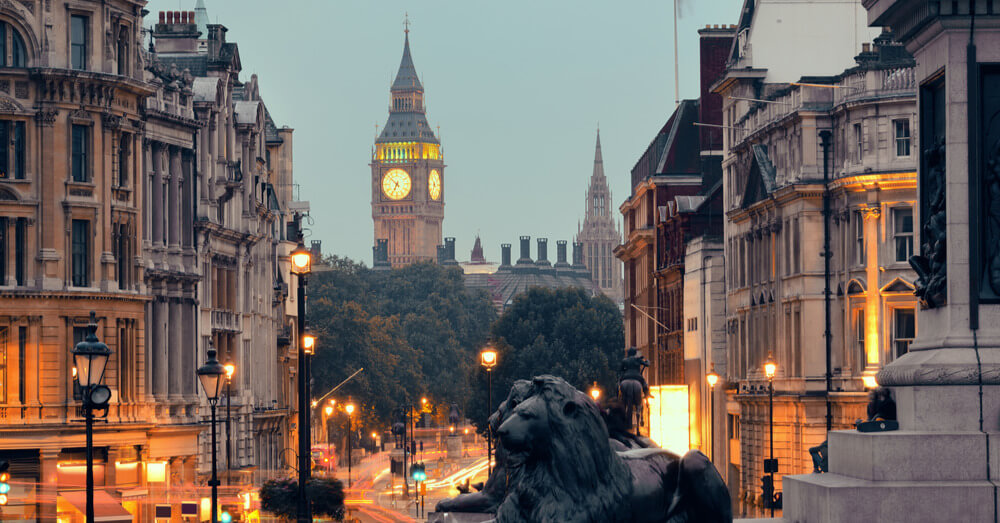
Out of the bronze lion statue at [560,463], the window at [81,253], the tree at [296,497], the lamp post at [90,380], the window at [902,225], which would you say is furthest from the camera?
the window at [902,225]

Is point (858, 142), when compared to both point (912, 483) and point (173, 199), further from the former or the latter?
point (912, 483)

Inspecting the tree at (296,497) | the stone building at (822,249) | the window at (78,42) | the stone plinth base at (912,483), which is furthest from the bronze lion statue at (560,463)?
the stone building at (822,249)

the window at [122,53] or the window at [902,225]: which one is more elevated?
the window at [122,53]

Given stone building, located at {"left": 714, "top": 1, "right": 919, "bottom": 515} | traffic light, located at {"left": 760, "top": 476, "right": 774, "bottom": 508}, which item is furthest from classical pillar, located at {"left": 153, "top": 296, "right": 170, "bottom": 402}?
stone building, located at {"left": 714, "top": 1, "right": 919, "bottom": 515}

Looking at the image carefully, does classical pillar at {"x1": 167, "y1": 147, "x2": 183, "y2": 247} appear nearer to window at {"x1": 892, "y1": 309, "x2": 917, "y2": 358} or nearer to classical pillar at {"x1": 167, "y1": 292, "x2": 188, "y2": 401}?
classical pillar at {"x1": 167, "y1": 292, "x2": 188, "y2": 401}

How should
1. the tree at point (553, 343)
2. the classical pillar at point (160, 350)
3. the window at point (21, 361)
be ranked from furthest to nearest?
the tree at point (553, 343)
the classical pillar at point (160, 350)
the window at point (21, 361)

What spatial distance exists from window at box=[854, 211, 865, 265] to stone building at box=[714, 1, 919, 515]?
0.15 ft

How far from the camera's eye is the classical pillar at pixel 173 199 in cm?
6988

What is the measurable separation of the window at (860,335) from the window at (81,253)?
79.9ft

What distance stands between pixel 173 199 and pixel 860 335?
22489mm

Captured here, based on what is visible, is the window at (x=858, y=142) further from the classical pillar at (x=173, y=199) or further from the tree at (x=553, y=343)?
the tree at (x=553, y=343)

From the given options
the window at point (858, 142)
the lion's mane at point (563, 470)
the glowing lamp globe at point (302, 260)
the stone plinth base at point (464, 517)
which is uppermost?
the window at point (858, 142)

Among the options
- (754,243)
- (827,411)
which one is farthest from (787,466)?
(754,243)

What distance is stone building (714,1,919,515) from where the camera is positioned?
67.6m
